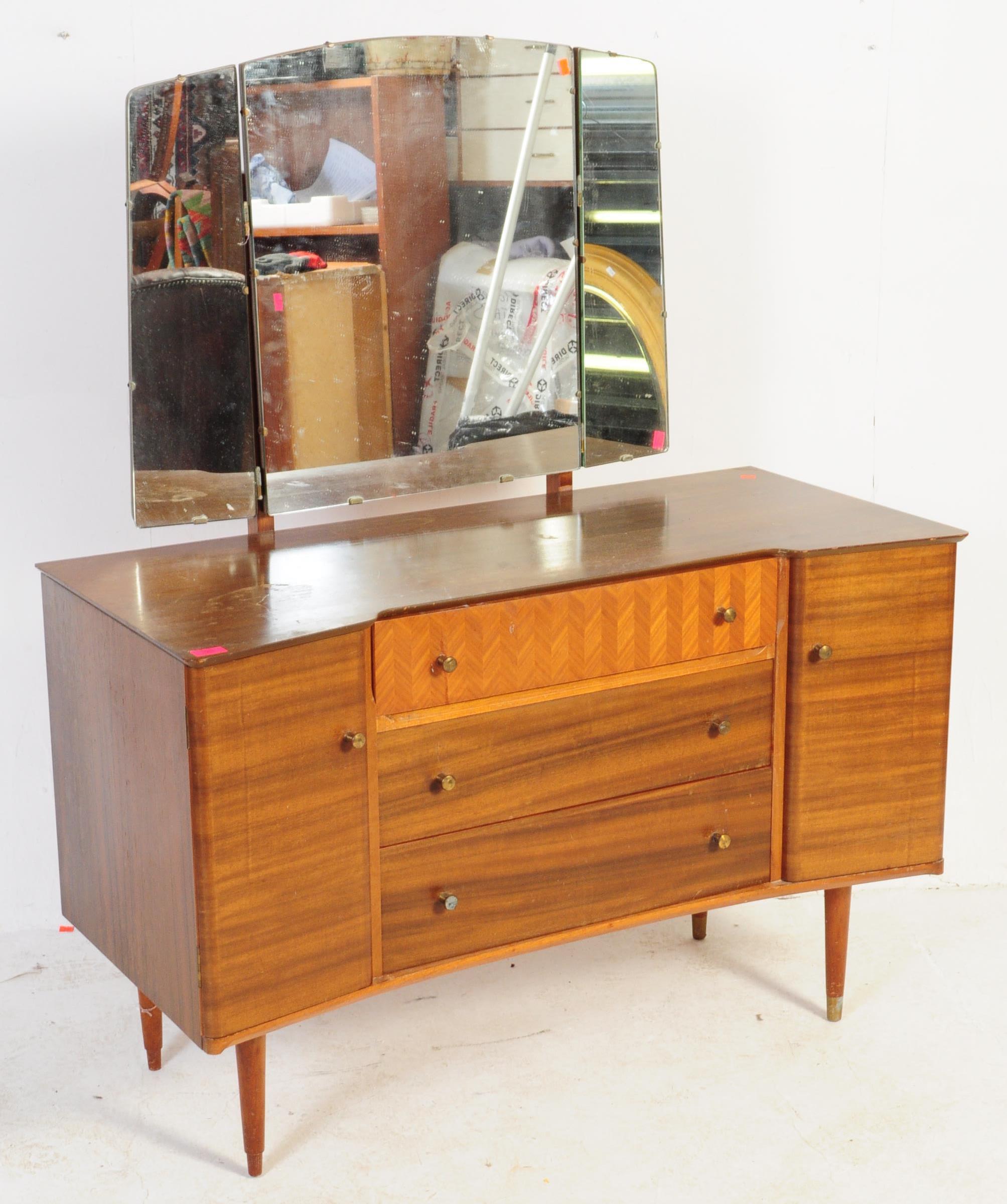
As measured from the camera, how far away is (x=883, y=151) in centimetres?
269

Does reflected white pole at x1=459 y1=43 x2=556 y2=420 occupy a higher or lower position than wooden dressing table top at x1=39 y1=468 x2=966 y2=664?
higher

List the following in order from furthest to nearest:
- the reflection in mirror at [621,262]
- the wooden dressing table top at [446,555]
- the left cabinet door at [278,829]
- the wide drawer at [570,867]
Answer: the reflection in mirror at [621,262]
the wide drawer at [570,867]
the wooden dressing table top at [446,555]
the left cabinet door at [278,829]

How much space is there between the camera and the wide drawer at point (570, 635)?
196cm

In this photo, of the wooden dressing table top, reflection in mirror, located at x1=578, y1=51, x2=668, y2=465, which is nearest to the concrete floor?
the wooden dressing table top

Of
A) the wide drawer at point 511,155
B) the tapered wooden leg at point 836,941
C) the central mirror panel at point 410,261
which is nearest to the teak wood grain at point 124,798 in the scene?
the central mirror panel at point 410,261

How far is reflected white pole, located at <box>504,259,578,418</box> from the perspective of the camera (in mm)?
2428

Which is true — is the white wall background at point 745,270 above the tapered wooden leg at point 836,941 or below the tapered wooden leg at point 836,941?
above

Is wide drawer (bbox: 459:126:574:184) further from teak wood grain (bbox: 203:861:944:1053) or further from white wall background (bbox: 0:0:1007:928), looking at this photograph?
teak wood grain (bbox: 203:861:944:1053)

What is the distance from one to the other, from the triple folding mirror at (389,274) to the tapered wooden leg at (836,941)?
0.82 meters

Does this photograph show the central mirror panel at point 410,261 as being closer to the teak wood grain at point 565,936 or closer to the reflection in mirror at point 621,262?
the reflection in mirror at point 621,262

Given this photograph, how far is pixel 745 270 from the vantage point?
8.85 feet

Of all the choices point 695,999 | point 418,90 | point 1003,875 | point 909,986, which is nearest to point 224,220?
point 418,90

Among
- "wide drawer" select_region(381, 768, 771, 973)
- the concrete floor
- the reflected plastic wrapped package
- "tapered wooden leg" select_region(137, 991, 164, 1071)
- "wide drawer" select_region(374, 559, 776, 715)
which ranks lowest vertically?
the concrete floor

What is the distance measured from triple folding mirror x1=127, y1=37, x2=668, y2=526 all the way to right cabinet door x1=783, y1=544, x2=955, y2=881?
517 millimetres
